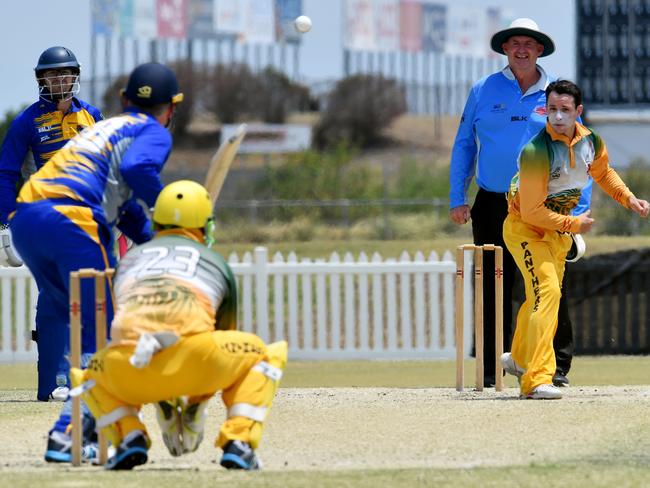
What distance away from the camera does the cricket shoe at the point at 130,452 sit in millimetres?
6625

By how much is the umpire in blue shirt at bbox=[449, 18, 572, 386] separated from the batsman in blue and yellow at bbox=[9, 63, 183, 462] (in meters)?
3.38

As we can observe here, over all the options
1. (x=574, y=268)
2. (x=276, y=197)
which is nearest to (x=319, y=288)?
(x=574, y=268)

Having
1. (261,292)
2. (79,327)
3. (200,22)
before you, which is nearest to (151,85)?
(79,327)

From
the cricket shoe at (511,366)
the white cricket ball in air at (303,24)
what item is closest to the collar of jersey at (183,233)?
the cricket shoe at (511,366)

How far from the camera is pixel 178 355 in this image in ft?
21.1

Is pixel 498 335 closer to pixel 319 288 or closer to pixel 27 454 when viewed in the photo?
pixel 27 454

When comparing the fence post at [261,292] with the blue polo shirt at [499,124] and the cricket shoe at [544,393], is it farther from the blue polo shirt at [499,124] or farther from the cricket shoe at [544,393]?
the cricket shoe at [544,393]

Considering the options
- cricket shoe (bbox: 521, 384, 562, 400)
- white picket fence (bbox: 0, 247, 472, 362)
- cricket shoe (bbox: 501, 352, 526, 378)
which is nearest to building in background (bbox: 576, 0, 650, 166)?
white picket fence (bbox: 0, 247, 472, 362)

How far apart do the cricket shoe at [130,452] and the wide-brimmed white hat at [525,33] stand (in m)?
4.66

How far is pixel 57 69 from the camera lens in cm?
982

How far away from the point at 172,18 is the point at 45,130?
58865mm

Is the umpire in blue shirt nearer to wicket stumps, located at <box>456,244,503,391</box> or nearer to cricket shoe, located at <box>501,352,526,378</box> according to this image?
wicket stumps, located at <box>456,244,503,391</box>

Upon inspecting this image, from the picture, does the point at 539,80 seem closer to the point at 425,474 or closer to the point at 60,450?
the point at 425,474

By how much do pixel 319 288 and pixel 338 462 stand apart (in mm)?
10856
